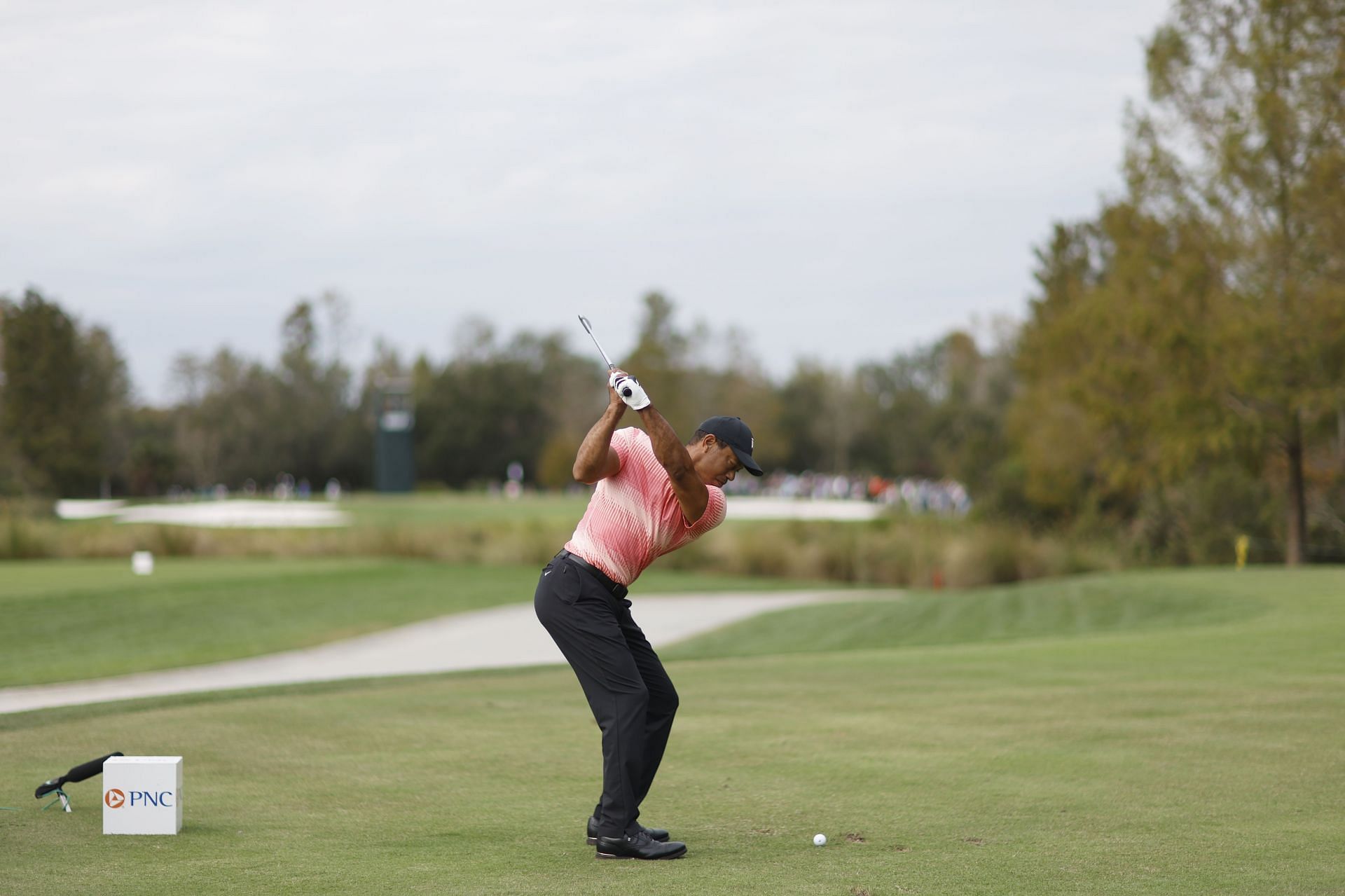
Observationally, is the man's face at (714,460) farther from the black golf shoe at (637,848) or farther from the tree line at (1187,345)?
the tree line at (1187,345)

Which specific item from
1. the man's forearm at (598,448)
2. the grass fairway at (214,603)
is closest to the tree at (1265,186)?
the grass fairway at (214,603)

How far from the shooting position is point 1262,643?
1522cm

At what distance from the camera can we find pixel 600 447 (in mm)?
5738

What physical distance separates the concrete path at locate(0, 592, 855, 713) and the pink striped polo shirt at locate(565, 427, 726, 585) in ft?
25.4

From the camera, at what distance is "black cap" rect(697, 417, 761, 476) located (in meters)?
6.13

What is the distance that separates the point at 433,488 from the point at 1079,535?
65896mm

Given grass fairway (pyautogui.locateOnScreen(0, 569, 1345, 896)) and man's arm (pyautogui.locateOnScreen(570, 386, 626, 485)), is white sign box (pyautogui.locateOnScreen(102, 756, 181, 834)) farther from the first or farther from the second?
man's arm (pyautogui.locateOnScreen(570, 386, 626, 485))

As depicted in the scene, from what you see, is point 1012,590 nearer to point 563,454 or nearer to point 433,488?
point 563,454

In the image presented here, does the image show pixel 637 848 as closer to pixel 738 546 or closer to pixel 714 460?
pixel 714 460

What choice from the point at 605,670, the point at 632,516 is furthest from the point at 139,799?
the point at 632,516

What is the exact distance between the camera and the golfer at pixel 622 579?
6.08m

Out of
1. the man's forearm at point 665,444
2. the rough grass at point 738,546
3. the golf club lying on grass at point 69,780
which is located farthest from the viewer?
the rough grass at point 738,546

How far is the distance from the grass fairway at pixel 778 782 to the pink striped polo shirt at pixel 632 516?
1409 mm

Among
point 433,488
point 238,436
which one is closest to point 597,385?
point 433,488
